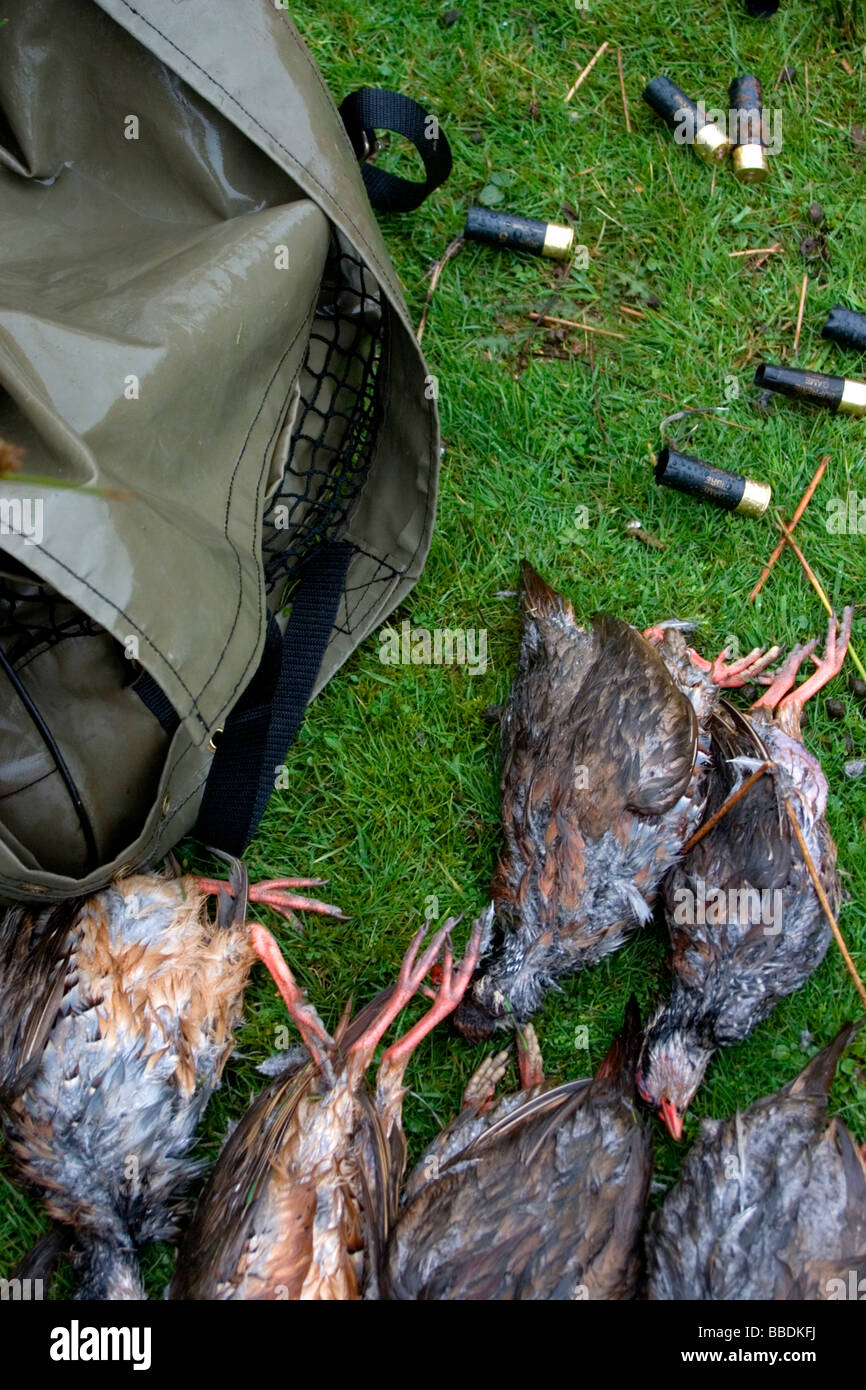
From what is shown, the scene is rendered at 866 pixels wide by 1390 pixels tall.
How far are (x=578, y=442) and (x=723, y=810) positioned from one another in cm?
145

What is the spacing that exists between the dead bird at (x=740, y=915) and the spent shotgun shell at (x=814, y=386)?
125 centimetres

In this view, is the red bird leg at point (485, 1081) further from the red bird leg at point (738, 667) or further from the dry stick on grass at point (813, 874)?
the red bird leg at point (738, 667)

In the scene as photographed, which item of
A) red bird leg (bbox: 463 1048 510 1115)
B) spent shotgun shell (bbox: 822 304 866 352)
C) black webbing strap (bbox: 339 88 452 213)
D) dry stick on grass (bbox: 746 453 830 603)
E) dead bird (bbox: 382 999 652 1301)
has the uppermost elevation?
black webbing strap (bbox: 339 88 452 213)

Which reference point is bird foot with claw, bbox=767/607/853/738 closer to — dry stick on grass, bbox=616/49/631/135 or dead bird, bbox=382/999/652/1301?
dead bird, bbox=382/999/652/1301

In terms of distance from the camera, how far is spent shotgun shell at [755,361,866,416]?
372 cm

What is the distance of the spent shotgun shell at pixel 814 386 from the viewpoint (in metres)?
3.72

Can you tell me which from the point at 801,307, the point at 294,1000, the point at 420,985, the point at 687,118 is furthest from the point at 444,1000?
the point at 687,118

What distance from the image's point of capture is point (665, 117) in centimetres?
395

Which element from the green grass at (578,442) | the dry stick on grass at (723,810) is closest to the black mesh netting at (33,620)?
the green grass at (578,442)

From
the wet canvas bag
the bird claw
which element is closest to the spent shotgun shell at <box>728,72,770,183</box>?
the wet canvas bag

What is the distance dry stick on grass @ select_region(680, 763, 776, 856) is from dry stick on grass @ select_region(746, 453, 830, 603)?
73 centimetres

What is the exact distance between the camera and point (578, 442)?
3.83m

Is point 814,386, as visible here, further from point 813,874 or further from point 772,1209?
point 772,1209
